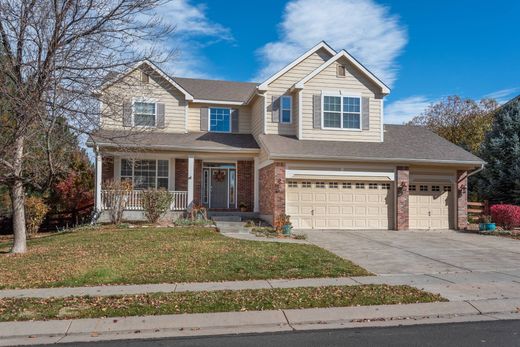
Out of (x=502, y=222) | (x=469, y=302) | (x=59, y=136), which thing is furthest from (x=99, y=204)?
(x=502, y=222)

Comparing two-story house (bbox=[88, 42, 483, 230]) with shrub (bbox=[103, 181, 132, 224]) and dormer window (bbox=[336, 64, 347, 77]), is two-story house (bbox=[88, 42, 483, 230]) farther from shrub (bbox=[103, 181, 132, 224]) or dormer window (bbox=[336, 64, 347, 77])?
shrub (bbox=[103, 181, 132, 224])

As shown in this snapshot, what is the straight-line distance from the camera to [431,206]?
20.2m

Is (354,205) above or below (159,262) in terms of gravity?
above

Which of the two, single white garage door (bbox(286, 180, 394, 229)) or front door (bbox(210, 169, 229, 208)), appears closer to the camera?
single white garage door (bbox(286, 180, 394, 229))

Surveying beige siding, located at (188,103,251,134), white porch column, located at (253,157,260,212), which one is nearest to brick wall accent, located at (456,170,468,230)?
white porch column, located at (253,157,260,212)

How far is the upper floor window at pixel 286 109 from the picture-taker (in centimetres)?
2038

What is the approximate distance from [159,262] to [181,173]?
1069 cm

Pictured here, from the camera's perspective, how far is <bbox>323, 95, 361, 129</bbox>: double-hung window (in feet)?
66.2

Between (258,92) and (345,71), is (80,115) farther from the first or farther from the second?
(345,71)

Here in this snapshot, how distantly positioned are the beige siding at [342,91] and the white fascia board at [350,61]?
184 millimetres

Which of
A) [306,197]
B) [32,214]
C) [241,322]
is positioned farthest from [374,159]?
[32,214]

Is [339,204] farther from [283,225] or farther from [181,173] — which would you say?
[181,173]

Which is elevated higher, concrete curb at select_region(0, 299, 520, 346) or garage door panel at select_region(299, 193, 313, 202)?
garage door panel at select_region(299, 193, 313, 202)

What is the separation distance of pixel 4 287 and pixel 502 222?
63.9 feet
